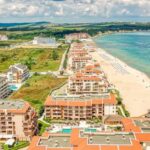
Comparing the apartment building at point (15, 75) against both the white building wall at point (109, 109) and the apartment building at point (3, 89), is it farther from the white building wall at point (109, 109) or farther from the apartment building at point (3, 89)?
the white building wall at point (109, 109)

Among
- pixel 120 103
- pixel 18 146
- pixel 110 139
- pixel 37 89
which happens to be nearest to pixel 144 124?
pixel 110 139

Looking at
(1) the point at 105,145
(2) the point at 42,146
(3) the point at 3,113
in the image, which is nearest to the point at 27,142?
(3) the point at 3,113

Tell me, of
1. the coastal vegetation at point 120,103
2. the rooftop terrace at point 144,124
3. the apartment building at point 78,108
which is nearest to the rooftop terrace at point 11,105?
the apartment building at point 78,108

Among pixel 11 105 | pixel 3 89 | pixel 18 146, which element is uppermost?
pixel 3 89

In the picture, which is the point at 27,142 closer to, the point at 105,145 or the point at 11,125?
the point at 11,125

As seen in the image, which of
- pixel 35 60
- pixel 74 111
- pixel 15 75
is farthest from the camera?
pixel 35 60

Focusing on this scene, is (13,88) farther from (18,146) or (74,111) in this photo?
(18,146)

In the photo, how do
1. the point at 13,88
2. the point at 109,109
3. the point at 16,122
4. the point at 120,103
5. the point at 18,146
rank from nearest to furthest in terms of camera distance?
the point at 18,146
the point at 16,122
the point at 109,109
the point at 120,103
the point at 13,88
